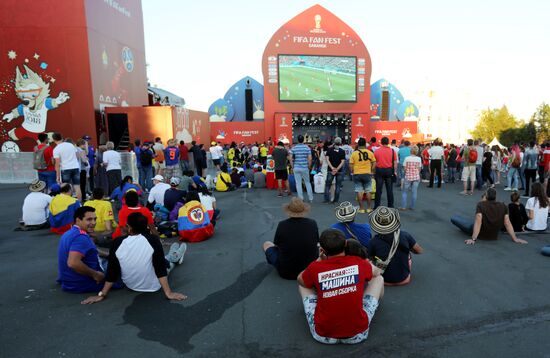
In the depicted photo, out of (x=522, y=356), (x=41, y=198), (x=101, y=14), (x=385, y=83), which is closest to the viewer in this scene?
(x=522, y=356)

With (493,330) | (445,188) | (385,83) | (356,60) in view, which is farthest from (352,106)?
(493,330)

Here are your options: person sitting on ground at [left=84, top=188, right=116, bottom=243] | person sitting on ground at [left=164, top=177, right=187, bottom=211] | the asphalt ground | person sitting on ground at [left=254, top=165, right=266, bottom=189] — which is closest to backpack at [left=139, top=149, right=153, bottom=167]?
person sitting on ground at [left=254, top=165, right=266, bottom=189]

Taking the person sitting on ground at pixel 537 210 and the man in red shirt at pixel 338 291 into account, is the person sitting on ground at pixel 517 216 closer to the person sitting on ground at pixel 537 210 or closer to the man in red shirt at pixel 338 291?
the person sitting on ground at pixel 537 210

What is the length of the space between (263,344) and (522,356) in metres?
2.04

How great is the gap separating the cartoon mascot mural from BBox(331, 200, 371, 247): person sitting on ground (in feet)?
50.1

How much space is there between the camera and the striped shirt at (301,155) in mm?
8906

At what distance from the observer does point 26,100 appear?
15.1 metres

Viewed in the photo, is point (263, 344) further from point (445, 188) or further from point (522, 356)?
point (445, 188)

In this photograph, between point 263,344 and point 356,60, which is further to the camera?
point 356,60

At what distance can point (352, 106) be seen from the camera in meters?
27.9

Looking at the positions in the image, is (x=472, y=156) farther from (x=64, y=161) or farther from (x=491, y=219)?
(x=64, y=161)

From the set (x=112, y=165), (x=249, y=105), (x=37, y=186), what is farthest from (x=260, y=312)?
(x=249, y=105)

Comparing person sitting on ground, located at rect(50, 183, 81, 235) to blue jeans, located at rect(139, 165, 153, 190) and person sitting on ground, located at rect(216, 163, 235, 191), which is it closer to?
blue jeans, located at rect(139, 165, 153, 190)

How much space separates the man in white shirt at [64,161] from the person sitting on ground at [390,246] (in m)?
7.18
